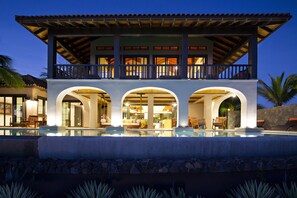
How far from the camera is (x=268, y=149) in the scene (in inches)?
331

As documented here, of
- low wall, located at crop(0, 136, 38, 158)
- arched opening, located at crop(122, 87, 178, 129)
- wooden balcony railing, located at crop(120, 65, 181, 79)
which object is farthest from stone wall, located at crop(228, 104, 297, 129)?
low wall, located at crop(0, 136, 38, 158)

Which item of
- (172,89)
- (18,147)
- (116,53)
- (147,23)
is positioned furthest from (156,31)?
(18,147)

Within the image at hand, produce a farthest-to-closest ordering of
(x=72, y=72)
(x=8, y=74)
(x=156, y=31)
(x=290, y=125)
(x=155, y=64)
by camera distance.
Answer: (x=8, y=74) → (x=290, y=125) → (x=72, y=72) → (x=155, y=64) → (x=156, y=31)

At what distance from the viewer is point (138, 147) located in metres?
7.93

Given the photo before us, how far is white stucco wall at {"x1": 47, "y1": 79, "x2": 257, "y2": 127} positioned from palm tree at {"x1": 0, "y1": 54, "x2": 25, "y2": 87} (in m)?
4.26

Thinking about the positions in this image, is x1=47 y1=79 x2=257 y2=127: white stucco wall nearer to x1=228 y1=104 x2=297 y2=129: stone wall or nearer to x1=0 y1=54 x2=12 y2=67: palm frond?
x1=0 y1=54 x2=12 y2=67: palm frond

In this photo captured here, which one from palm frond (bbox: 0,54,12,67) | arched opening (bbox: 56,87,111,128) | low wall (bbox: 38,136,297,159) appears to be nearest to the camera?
low wall (bbox: 38,136,297,159)

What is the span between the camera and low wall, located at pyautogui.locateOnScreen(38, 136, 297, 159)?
790cm

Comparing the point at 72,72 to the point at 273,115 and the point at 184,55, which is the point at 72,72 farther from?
the point at 273,115

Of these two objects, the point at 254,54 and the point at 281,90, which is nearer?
the point at 254,54

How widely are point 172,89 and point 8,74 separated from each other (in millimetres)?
11338

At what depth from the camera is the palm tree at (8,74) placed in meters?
16.1

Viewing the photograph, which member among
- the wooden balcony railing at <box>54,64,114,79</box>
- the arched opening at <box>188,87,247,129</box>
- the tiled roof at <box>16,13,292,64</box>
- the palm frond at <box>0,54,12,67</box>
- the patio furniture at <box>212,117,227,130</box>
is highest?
the tiled roof at <box>16,13,292,64</box>

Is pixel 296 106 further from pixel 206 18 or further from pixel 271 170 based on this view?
pixel 271 170
